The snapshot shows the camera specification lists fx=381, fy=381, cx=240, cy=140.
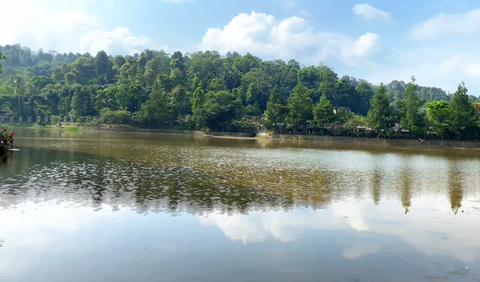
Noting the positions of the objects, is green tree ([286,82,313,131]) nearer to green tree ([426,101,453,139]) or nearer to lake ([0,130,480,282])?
green tree ([426,101,453,139])

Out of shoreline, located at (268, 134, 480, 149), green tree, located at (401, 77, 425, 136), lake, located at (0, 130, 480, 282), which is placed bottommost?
lake, located at (0, 130, 480, 282)

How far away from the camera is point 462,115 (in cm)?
5238

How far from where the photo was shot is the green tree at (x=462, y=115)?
52.4m

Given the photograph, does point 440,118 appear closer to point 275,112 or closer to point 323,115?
point 323,115

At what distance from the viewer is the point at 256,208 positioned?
12586mm

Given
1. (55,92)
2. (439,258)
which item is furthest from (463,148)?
(55,92)

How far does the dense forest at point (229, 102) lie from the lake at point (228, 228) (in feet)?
74.7

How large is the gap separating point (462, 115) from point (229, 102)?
41217 millimetres

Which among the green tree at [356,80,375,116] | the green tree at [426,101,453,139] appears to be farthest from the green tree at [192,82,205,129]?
the green tree at [356,80,375,116]

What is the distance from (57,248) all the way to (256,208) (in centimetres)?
623

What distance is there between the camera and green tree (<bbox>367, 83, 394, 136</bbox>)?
188 ft

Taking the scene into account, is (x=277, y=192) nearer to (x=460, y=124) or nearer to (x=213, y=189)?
(x=213, y=189)

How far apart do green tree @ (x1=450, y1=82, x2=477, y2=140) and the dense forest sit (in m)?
0.12

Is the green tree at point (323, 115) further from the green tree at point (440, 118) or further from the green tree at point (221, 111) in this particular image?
the green tree at point (221, 111)
